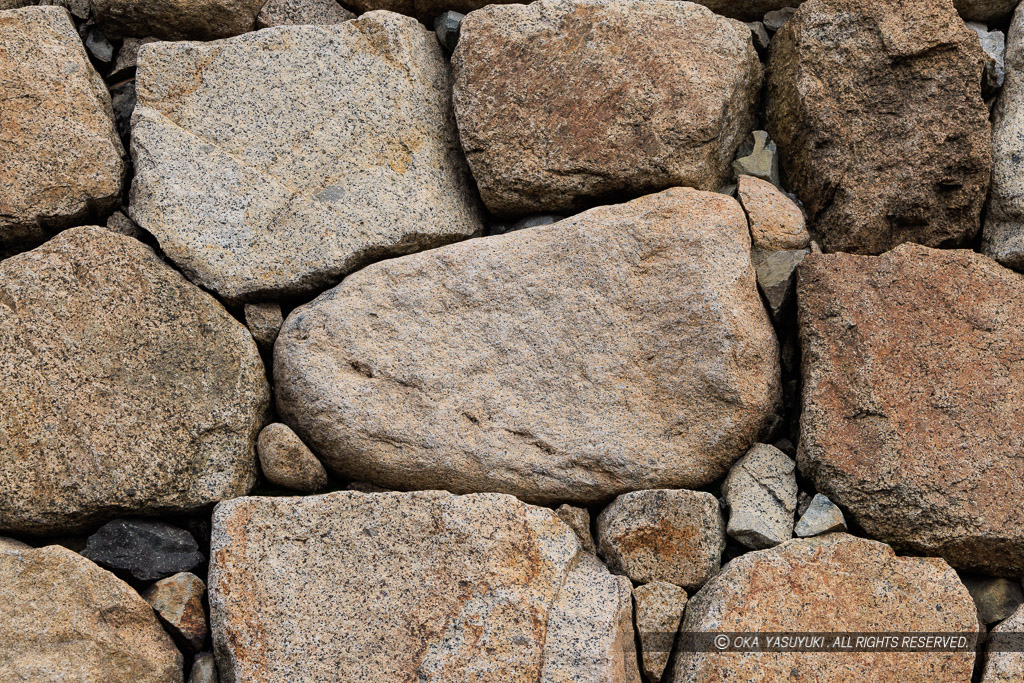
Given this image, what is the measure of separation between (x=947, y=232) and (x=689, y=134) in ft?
2.03

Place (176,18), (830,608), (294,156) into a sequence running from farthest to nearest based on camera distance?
(176,18) < (294,156) < (830,608)

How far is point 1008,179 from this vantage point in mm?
2072

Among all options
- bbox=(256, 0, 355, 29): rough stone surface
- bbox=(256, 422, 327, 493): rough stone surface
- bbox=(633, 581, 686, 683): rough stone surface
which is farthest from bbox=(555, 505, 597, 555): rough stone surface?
bbox=(256, 0, 355, 29): rough stone surface

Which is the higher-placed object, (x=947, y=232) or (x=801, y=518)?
(x=947, y=232)

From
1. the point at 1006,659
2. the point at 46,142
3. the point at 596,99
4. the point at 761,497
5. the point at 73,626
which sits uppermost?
the point at 596,99

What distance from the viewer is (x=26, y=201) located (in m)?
2.07

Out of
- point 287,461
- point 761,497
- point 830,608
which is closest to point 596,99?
point 761,497

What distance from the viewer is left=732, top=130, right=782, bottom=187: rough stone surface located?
218 centimetres

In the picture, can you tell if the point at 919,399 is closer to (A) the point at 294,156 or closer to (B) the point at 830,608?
(B) the point at 830,608

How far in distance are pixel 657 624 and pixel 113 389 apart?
1201 mm

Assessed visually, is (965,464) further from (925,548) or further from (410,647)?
(410,647)

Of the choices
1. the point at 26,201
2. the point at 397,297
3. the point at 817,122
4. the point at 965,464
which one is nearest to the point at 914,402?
the point at 965,464

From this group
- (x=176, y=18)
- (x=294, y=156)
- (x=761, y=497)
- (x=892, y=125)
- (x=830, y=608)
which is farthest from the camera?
(x=176, y=18)

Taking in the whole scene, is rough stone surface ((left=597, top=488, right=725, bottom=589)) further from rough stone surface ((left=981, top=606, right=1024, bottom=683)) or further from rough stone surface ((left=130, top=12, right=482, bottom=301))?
rough stone surface ((left=130, top=12, right=482, bottom=301))
